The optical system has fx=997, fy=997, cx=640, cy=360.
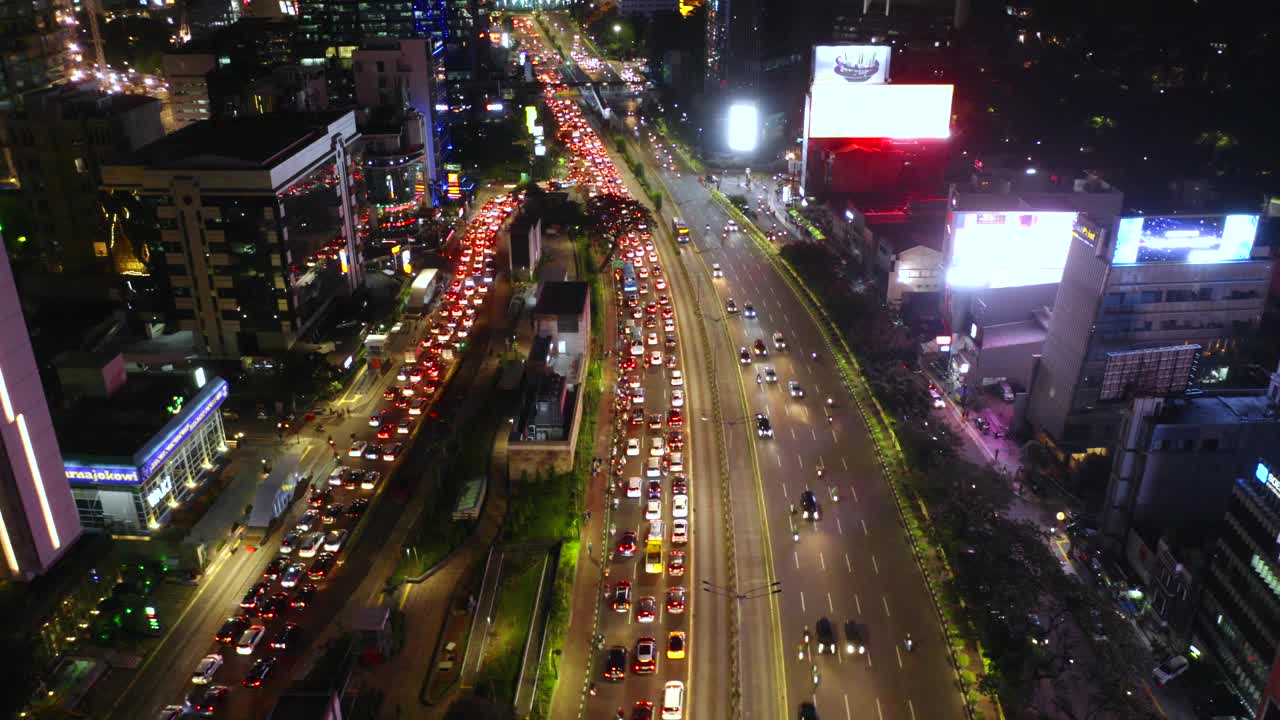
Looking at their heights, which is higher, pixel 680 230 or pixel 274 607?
pixel 680 230

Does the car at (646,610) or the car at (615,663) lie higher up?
the car at (646,610)

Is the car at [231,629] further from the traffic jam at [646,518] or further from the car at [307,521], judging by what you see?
the traffic jam at [646,518]

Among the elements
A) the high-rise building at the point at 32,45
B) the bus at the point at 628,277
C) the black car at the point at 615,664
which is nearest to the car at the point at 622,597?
the black car at the point at 615,664

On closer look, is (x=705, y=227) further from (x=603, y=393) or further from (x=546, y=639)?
(x=546, y=639)

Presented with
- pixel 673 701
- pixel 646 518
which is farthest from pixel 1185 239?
pixel 673 701

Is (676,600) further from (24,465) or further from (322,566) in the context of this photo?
(24,465)

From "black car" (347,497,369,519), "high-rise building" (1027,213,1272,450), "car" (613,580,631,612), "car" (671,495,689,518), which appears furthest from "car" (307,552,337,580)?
"high-rise building" (1027,213,1272,450)

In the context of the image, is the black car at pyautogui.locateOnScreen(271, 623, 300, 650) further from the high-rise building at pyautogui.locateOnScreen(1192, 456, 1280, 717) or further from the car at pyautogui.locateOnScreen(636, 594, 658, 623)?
the high-rise building at pyautogui.locateOnScreen(1192, 456, 1280, 717)
